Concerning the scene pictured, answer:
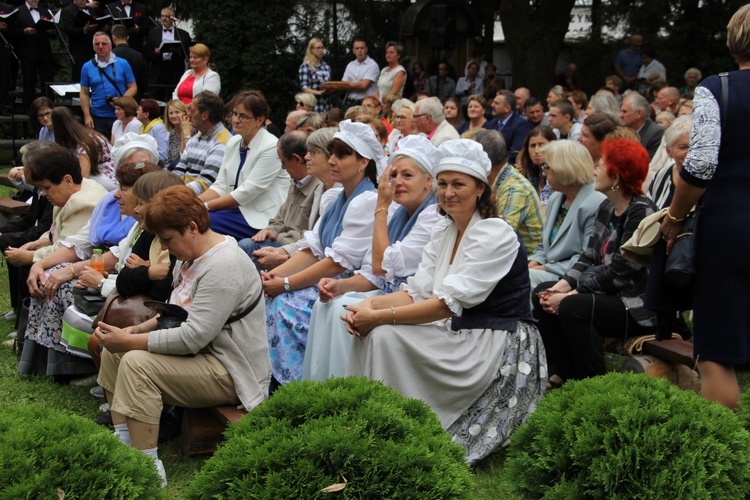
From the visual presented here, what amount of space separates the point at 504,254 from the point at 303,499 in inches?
78.1

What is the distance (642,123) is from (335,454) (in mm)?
6936

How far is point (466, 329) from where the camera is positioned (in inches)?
173

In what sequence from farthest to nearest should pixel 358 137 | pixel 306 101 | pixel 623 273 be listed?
pixel 306 101 → pixel 358 137 → pixel 623 273

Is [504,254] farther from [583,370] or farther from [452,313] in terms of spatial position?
[583,370]

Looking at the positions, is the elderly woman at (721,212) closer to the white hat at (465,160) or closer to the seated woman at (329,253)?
the white hat at (465,160)

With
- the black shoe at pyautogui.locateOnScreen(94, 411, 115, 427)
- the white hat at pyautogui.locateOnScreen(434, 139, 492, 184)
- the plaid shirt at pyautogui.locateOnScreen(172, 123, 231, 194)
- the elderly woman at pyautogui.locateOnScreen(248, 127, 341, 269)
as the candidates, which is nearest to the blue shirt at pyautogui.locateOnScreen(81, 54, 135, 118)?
the plaid shirt at pyautogui.locateOnScreen(172, 123, 231, 194)

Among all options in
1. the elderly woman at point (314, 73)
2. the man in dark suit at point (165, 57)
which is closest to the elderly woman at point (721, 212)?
the elderly woman at point (314, 73)

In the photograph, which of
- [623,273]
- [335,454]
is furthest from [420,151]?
[335,454]

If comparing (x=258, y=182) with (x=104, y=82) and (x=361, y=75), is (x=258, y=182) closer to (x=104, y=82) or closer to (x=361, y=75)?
(x=104, y=82)

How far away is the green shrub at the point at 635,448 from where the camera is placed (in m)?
2.83

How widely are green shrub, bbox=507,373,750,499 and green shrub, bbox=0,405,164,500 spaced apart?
4.12ft

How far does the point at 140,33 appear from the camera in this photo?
15641mm

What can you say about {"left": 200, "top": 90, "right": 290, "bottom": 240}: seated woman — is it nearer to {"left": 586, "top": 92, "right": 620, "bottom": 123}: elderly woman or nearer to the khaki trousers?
the khaki trousers

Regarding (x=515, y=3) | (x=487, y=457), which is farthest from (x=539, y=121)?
(x=487, y=457)
